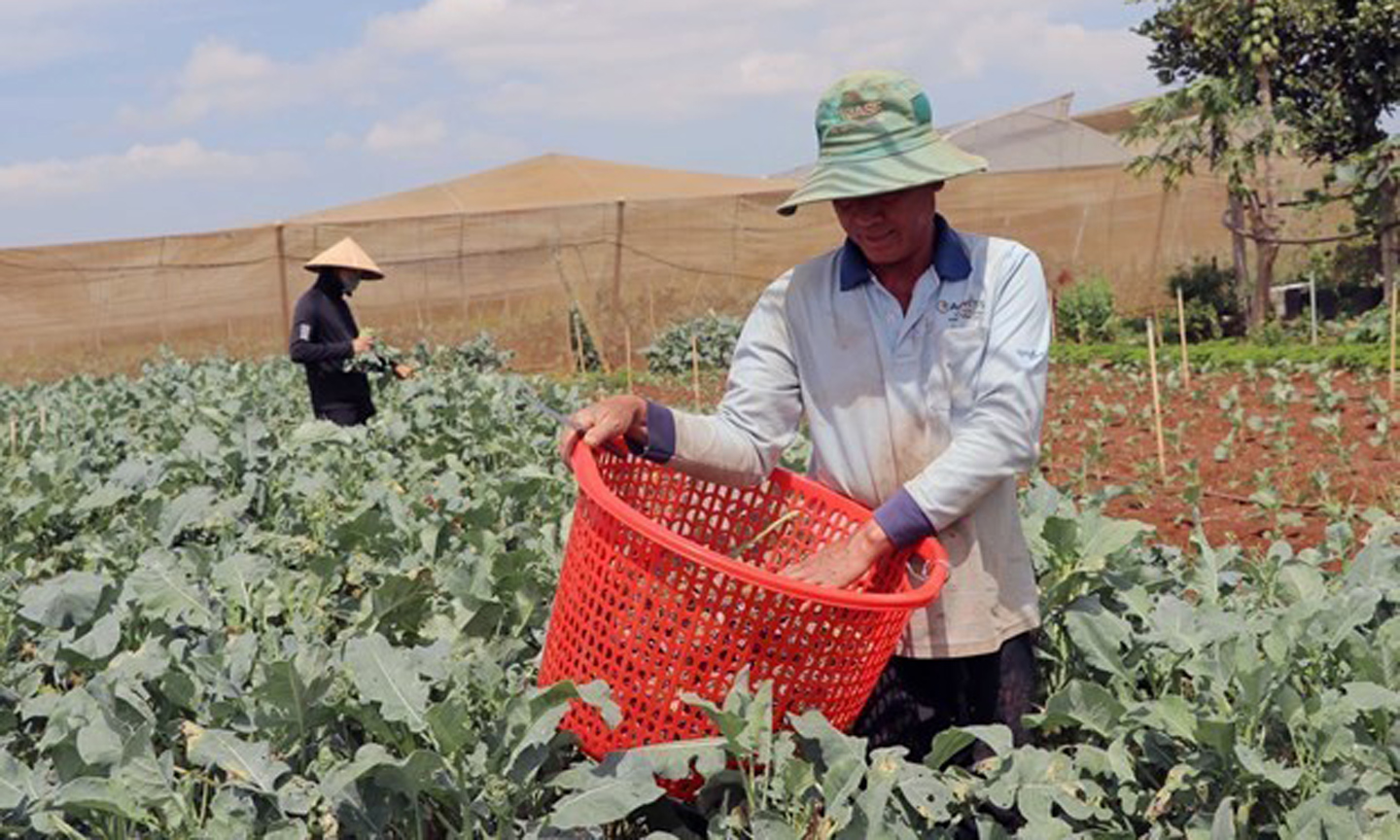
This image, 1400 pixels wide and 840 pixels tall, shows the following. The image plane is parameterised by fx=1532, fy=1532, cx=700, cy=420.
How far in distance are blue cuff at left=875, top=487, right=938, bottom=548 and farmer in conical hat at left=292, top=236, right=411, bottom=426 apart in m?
5.50

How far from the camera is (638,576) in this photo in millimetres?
2432

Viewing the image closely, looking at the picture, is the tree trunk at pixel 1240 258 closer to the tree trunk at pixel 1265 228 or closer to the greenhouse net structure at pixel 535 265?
the tree trunk at pixel 1265 228

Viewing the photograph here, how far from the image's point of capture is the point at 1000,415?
2680 millimetres

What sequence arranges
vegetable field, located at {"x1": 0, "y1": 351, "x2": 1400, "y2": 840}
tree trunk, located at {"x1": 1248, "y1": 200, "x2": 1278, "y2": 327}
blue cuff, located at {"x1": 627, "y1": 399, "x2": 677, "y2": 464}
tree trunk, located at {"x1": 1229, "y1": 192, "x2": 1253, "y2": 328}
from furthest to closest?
tree trunk, located at {"x1": 1229, "y1": 192, "x2": 1253, "y2": 328}
tree trunk, located at {"x1": 1248, "y1": 200, "x2": 1278, "y2": 327}
blue cuff, located at {"x1": 627, "y1": 399, "x2": 677, "y2": 464}
vegetable field, located at {"x1": 0, "y1": 351, "x2": 1400, "y2": 840}

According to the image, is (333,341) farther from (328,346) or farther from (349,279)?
(349,279)

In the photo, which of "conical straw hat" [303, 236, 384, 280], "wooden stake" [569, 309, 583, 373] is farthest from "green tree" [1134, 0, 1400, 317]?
"conical straw hat" [303, 236, 384, 280]

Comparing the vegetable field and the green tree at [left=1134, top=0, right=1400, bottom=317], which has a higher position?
the green tree at [left=1134, top=0, right=1400, bottom=317]

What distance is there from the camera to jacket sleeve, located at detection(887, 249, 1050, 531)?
8.71ft

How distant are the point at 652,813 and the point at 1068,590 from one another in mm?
1080

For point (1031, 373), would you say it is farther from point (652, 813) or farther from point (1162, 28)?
point (1162, 28)

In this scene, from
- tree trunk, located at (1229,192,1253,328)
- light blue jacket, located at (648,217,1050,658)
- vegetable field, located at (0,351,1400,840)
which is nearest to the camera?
vegetable field, located at (0,351,1400,840)

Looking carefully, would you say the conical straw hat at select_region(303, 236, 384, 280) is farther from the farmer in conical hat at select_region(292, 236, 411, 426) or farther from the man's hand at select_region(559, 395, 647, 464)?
the man's hand at select_region(559, 395, 647, 464)

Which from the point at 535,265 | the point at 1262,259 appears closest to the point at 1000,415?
the point at 1262,259

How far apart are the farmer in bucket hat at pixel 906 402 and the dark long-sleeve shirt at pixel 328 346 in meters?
5.10
